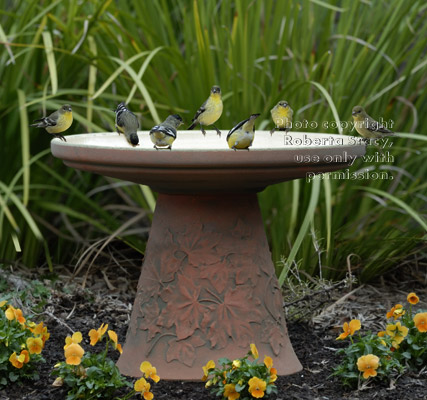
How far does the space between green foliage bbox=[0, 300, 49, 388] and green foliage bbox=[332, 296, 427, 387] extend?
0.92 m

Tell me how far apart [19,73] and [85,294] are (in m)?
1.09

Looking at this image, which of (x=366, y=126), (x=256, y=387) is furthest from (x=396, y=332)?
(x=366, y=126)

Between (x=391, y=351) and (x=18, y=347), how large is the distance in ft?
3.84

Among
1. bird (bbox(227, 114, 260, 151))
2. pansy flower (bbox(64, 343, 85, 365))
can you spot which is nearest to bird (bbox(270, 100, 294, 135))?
bird (bbox(227, 114, 260, 151))

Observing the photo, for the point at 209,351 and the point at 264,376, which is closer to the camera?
the point at 264,376

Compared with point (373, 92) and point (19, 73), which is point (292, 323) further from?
point (19, 73)

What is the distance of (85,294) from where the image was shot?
11.1 feet

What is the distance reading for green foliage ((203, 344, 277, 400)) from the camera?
84.6 inches

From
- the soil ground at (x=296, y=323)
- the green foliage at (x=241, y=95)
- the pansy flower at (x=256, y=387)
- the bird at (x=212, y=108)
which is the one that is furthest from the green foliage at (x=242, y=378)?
the green foliage at (x=241, y=95)

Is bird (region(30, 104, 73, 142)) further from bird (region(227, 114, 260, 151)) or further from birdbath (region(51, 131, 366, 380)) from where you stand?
bird (region(227, 114, 260, 151))

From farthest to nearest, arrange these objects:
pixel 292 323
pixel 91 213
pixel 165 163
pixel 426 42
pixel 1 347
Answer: pixel 91 213 < pixel 426 42 < pixel 292 323 < pixel 1 347 < pixel 165 163

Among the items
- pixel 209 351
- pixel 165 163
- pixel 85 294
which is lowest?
pixel 85 294

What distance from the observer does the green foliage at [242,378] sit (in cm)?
215

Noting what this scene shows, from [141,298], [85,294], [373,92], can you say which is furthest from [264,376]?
[373,92]
